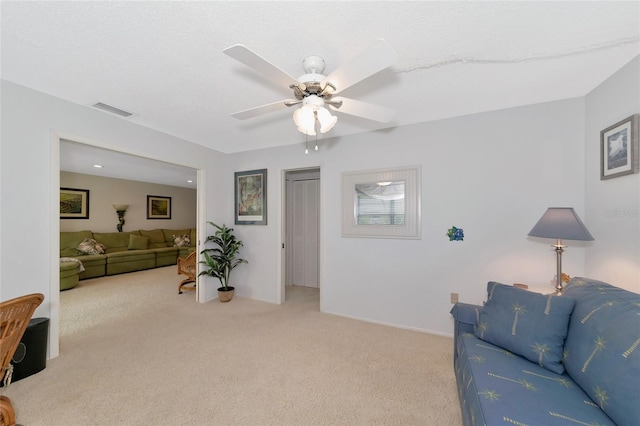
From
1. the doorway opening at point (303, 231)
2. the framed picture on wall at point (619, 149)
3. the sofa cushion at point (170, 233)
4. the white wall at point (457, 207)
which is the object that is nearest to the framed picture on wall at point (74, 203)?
the sofa cushion at point (170, 233)

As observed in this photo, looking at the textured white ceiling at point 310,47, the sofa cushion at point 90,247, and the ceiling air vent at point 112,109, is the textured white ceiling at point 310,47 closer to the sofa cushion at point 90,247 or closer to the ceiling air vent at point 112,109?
the ceiling air vent at point 112,109

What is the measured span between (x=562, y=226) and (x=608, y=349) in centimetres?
101

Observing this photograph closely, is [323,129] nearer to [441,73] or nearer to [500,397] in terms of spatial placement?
[441,73]

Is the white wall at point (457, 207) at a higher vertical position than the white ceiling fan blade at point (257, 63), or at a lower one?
lower

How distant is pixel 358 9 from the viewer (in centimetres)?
133

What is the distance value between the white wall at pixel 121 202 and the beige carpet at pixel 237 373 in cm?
376

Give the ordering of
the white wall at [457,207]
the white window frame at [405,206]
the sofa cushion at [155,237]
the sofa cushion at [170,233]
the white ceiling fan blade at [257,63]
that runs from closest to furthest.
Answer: the white ceiling fan blade at [257,63] → the white wall at [457,207] → the white window frame at [405,206] → the sofa cushion at [155,237] → the sofa cushion at [170,233]

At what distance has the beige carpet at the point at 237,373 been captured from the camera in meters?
1.66

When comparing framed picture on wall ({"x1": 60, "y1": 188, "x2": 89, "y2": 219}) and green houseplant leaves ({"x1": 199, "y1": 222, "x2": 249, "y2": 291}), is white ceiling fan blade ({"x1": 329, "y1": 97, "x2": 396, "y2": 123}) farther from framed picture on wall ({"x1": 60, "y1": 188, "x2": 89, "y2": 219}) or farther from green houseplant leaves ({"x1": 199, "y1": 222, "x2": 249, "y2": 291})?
framed picture on wall ({"x1": 60, "y1": 188, "x2": 89, "y2": 219})

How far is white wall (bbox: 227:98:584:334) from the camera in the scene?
2.37m

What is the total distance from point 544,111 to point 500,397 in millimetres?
2525

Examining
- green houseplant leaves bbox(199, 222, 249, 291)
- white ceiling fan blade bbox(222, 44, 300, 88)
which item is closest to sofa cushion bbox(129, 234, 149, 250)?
green houseplant leaves bbox(199, 222, 249, 291)

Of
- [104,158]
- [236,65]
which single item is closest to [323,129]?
[236,65]

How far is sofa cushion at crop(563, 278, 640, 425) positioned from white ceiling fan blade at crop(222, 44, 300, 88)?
2.01 meters
